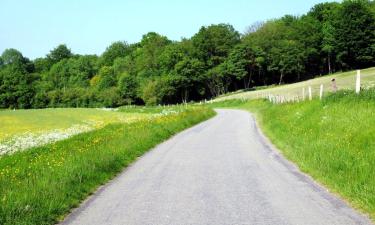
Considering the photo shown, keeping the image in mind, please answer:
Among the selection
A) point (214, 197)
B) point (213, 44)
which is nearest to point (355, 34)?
point (213, 44)

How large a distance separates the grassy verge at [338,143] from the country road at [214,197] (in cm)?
37

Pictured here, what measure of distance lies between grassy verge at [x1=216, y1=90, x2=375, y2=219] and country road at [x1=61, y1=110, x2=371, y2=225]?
0.37 m

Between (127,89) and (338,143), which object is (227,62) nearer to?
(127,89)

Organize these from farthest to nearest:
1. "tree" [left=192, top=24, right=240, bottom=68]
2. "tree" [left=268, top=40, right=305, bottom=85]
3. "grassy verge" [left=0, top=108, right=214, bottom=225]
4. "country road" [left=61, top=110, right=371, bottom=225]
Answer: "tree" [left=192, top=24, right=240, bottom=68] → "tree" [left=268, top=40, right=305, bottom=85] → "grassy verge" [left=0, top=108, right=214, bottom=225] → "country road" [left=61, top=110, right=371, bottom=225]

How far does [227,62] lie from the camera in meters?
121

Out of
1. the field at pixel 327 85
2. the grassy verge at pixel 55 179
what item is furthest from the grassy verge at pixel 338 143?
the field at pixel 327 85

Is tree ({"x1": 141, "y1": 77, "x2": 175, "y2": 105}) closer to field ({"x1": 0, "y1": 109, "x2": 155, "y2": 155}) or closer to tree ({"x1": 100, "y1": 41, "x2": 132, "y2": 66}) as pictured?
field ({"x1": 0, "y1": 109, "x2": 155, "y2": 155})

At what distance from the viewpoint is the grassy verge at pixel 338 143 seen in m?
9.67

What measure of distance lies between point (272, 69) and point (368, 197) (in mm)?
113983

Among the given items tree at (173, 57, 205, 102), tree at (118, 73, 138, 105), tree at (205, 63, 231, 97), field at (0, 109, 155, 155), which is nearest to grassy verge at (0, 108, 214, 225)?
field at (0, 109, 155, 155)

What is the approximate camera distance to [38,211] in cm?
824

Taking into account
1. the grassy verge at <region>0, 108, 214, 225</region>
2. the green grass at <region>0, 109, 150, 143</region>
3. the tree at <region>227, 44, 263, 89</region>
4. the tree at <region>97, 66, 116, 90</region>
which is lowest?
the green grass at <region>0, 109, 150, 143</region>

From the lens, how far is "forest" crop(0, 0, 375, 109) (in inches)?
4377

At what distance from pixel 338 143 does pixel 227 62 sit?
356 feet
